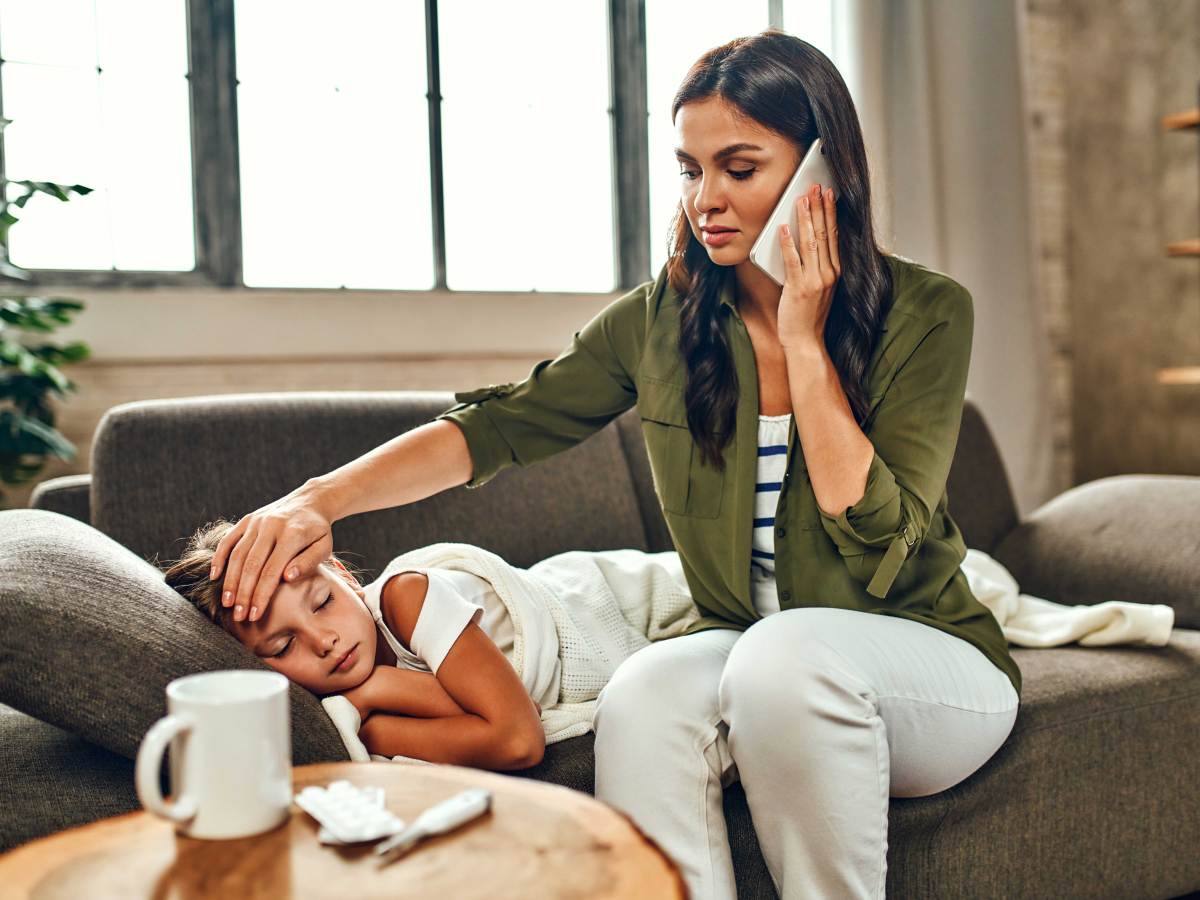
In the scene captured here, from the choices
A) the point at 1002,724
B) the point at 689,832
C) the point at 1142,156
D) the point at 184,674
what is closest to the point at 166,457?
the point at 184,674

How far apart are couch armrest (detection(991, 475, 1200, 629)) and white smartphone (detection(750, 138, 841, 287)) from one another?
0.98m

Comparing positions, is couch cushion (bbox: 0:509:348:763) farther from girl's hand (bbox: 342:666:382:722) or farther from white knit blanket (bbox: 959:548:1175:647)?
white knit blanket (bbox: 959:548:1175:647)

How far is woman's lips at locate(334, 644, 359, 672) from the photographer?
1229mm

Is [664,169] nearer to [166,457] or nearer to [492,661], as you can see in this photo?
[166,457]

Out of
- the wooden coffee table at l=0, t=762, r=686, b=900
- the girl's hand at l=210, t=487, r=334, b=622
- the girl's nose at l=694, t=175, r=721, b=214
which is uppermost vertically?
the girl's nose at l=694, t=175, r=721, b=214

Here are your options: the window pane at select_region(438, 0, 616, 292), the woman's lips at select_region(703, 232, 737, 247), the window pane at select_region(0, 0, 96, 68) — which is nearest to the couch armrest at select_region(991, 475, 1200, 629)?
the woman's lips at select_region(703, 232, 737, 247)

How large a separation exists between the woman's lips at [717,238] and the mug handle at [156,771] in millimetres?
916

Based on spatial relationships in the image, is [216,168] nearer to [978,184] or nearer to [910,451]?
[910,451]

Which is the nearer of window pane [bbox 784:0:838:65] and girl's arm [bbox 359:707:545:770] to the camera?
Result: girl's arm [bbox 359:707:545:770]

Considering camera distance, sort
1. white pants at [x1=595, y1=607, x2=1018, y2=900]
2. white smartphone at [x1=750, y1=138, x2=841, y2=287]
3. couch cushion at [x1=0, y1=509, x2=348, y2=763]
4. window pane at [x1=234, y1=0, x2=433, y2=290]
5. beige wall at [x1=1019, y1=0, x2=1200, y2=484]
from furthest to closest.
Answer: beige wall at [x1=1019, y1=0, x2=1200, y2=484] → window pane at [x1=234, y1=0, x2=433, y2=290] → white smartphone at [x1=750, y1=138, x2=841, y2=287] → white pants at [x1=595, y1=607, x2=1018, y2=900] → couch cushion at [x1=0, y1=509, x2=348, y2=763]

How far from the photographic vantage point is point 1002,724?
1.32 m

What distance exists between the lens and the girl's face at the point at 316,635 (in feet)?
3.89

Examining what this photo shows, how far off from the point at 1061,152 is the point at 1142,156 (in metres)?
0.33

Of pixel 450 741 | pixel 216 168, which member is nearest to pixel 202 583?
pixel 450 741
